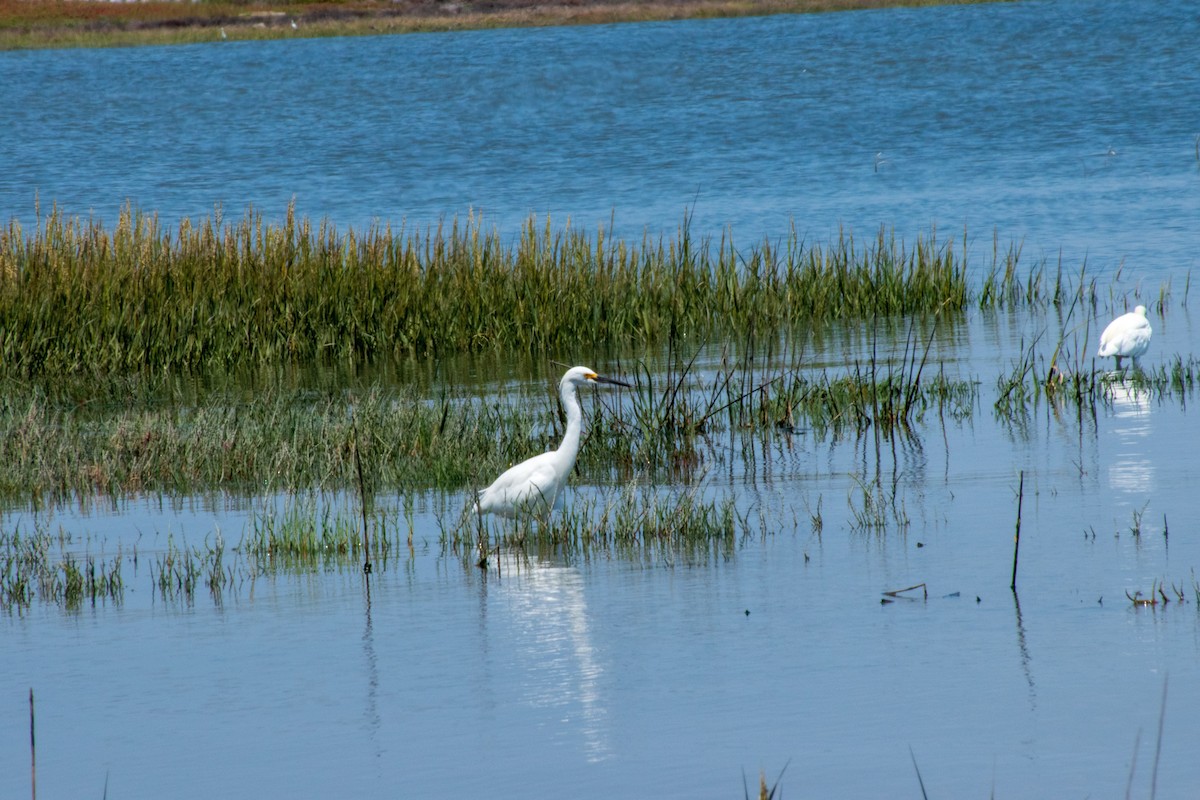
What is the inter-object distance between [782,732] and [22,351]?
11004mm

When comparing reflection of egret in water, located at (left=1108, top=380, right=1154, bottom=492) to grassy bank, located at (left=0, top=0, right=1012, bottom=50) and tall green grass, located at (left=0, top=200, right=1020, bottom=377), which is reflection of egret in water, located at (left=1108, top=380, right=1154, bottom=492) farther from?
grassy bank, located at (left=0, top=0, right=1012, bottom=50)

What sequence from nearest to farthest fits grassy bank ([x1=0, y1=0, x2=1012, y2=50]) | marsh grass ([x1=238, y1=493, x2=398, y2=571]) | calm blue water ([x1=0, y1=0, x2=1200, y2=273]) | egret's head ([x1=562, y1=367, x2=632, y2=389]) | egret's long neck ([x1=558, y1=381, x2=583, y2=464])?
1. marsh grass ([x1=238, y1=493, x2=398, y2=571])
2. egret's long neck ([x1=558, y1=381, x2=583, y2=464])
3. egret's head ([x1=562, y1=367, x2=632, y2=389])
4. calm blue water ([x1=0, y1=0, x2=1200, y2=273])
5. grassy bank ([x1=0, y1=0, x2=1012, y2=50])

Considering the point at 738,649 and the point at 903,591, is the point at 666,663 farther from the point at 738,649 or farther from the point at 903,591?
the point at 903,591

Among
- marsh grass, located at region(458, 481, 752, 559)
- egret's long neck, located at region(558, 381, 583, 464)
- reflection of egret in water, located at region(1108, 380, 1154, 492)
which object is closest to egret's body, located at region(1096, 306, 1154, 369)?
reflection of egret in water, located at region(1108, 380, 1154, 492)

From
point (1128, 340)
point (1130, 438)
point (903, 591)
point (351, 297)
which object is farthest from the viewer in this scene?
point (351, 297)

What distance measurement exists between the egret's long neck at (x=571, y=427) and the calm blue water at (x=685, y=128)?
12.2 meters

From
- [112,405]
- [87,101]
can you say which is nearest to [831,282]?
[112,405]

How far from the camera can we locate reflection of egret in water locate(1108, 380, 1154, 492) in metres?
9.02

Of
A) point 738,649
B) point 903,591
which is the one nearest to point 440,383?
point 903,591

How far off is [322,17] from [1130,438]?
2378 inches

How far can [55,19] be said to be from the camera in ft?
215

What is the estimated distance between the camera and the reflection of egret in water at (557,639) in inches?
223

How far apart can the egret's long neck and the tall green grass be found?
7039mm

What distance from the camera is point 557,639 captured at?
6547mm
